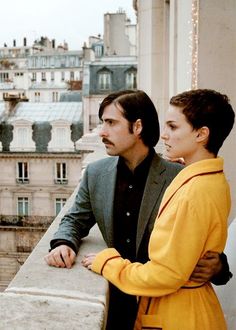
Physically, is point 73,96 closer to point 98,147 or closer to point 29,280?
point 98,147

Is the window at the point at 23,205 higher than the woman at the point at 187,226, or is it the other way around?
the woman at the point at 187,226

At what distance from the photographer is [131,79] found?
3027cm

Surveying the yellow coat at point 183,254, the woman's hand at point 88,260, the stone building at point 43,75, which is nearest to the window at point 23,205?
the woman's hand at point 88,260

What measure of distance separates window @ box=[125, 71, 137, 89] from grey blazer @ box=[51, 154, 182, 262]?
87.7 ft

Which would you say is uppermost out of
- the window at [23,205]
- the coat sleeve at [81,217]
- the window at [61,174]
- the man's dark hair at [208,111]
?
the man's dark hair at [208,111]

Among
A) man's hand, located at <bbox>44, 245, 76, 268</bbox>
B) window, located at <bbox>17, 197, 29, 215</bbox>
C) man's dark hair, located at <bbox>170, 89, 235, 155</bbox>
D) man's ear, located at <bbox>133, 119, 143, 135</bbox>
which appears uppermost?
man's dark hair, located at <bbox>170, 89, 235, 155</bbox>

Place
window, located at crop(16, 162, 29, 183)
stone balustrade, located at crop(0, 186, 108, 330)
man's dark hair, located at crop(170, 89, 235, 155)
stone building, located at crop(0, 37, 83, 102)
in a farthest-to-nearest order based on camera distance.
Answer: stone building, located at crop(0, 37, 83, 102) < window, located at crop(16, 162, 29, 183) < man's dark hair, located at crop(170, 89, 235, 155) < stone balustrade, located at crop(0, 186, 108, 330)

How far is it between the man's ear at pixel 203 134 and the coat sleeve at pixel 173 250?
310mm

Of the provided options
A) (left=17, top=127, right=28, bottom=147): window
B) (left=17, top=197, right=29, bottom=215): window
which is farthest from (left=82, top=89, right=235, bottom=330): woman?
(left=17, top=197, right=29, bottom=215): window

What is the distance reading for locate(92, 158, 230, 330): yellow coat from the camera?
7.52ft

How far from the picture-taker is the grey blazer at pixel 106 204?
295 centimetres

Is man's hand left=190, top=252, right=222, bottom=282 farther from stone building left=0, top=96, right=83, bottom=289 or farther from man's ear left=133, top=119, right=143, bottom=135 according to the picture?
stone building left=0, top=96, right=83, bottom=289

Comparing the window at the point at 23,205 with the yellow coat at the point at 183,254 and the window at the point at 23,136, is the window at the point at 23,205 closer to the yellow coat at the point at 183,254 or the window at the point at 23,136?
the window at the point at 23,136

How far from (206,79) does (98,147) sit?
13.3 ft
